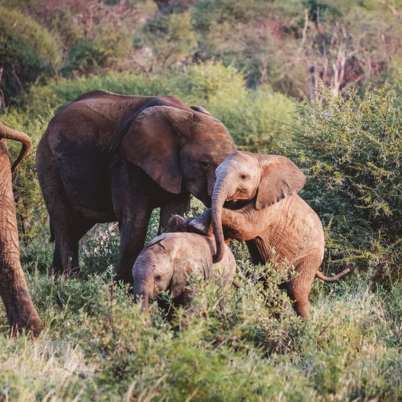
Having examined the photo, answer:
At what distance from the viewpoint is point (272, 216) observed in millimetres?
7539

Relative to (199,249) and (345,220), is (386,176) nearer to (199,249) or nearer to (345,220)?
(345,220)

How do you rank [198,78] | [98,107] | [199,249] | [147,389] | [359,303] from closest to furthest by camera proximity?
[147,389]
[199,249]
[359,303]
[98,107]
[198,78]

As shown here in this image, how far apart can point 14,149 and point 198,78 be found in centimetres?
955

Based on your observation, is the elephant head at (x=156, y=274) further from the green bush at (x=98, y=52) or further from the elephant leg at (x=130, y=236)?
the green bush at (x=98, y=52)

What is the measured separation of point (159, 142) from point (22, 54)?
1984cm

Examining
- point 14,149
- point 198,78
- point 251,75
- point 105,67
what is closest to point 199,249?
point 14,149

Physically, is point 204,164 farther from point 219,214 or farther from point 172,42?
point 172,42

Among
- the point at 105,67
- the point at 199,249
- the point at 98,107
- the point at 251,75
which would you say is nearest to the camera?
the point at 199,249

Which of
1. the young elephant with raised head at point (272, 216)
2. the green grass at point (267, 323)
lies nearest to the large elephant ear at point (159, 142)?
the green grass at point (267, 323)

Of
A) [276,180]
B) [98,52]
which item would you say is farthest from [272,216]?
[98,52]

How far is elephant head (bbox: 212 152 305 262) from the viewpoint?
6980 millimetres

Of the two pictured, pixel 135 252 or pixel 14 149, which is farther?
pixel 14 149

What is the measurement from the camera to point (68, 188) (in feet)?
32.2

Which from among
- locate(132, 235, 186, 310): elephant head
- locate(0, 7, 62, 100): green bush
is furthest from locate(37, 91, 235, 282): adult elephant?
locate(0, 7, 62, 100): green bush
